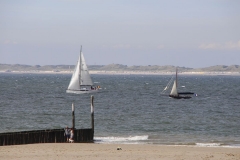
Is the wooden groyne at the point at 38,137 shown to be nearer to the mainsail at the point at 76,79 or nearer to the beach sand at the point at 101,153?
the beach sand at the point at 101,153

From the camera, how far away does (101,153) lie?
32688 mm

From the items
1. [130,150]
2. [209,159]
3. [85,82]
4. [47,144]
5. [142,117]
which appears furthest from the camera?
[85,82]

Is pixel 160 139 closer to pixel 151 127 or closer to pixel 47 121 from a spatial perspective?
pixel 151 127

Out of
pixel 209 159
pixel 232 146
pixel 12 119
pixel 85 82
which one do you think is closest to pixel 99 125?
pixel 12 119

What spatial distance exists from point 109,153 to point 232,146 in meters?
11.9

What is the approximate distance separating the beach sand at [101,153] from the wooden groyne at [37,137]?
102 centimetres

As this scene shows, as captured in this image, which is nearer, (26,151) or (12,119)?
(26,151)

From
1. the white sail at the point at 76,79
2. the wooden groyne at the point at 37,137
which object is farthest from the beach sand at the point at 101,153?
the white sail at the point at 76,79

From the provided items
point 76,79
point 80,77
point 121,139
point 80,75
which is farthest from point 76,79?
point 121,139

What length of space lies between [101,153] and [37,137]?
651 centimetres

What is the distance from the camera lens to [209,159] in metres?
30.9

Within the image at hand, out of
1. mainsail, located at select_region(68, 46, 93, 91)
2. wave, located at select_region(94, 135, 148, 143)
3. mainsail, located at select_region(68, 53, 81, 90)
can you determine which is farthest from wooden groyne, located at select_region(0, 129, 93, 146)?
mainsail, located at select_region(68, 46, 93, 91)

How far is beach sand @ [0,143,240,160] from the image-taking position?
31047mm

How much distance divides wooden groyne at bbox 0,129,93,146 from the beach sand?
3.34 feet
